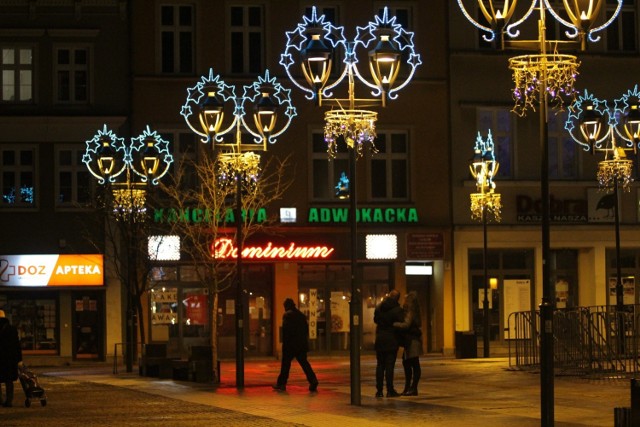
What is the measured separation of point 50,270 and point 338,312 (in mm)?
9551

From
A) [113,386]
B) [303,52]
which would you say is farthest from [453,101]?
[303,52]

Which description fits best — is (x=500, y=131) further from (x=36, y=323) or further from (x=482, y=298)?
Answer: (x=36, y=323)

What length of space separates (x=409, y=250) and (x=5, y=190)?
13337mm

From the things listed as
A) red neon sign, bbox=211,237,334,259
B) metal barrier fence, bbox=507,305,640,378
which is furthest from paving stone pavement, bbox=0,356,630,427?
red neon sign, bbox=211,237,334,259

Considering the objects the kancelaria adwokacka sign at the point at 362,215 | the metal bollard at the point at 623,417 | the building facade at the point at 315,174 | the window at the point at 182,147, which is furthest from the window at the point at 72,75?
the metal bollard at the point at 623,417

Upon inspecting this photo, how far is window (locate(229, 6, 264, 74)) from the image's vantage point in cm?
4044

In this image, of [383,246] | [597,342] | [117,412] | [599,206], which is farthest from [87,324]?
[117,412]

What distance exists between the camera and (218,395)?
23969 mm

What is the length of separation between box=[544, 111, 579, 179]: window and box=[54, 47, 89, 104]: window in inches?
622

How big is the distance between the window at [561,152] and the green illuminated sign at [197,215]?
33.8 feet

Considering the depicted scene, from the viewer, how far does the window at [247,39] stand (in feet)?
133

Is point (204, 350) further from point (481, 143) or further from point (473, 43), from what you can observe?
point (473, 43)

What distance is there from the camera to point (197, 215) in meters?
34.6

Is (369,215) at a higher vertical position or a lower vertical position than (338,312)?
higher
